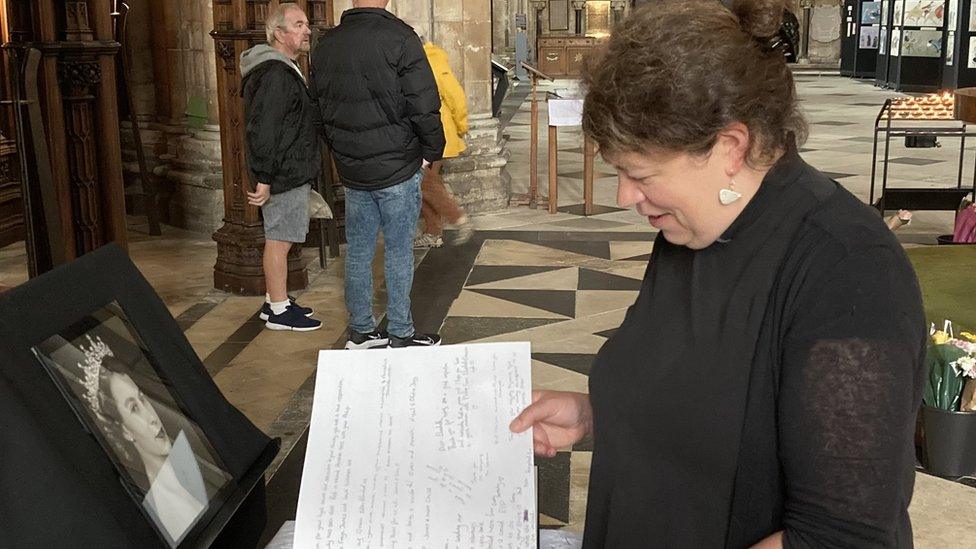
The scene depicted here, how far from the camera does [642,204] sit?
130 centimetres

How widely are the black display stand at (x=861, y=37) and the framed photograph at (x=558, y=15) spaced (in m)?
9.85

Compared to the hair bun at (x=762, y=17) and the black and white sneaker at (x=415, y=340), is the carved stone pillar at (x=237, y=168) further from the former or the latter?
the hair bun at (x=762, y=17)

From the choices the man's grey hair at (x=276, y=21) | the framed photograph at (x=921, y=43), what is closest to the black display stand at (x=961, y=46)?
the framed photograph at (x=921, y=43)

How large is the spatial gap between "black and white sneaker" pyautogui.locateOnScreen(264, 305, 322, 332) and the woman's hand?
4.30 meters

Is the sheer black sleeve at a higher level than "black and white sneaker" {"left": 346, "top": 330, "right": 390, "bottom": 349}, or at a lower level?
higher

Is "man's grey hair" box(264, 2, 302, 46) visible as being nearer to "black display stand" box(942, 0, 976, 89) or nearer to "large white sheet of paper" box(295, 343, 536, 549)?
"large white sheet of paper" box(295, 343, 536, 549)

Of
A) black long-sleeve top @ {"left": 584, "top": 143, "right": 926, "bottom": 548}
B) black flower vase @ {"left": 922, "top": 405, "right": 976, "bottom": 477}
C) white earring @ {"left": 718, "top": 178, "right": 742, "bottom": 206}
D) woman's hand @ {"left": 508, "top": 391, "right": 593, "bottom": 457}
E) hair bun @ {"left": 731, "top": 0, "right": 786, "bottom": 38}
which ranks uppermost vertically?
→ hair bun @ {"left": 731, "top": 0, "right": 786, "bottom": 38}

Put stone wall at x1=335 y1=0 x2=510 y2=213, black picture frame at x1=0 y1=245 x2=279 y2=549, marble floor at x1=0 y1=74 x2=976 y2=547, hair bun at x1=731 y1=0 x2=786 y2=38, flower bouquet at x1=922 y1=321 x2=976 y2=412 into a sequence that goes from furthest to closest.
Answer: stone wall at x1=335 y1=0 x2=510 y2=213, flower bouquet at x1=922 y1=321 x2=976 y2=412, marble floor at x1=0 y1=74 x2=976 y2=547, hair bun at x1=731 y1=0 x2=786 y2=38, black picture frame at x1=0 y1=245 x2=279 y2=549

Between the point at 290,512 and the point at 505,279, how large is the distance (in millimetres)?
5375

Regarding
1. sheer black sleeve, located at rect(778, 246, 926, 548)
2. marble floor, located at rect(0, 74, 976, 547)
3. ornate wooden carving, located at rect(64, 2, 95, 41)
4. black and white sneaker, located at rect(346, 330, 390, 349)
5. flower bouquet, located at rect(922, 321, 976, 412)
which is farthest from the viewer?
black and white sneaker, located at rect(346, 330, 390, 349)

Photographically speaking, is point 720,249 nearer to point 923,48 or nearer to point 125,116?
point 125,116

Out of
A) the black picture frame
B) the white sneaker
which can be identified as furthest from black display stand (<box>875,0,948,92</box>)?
the black picture frame

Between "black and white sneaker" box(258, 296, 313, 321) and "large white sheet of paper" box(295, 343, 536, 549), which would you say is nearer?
"large white sheet of paper" box(295, 343, 536, 549)

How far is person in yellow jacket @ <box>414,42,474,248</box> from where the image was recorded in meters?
6.98
